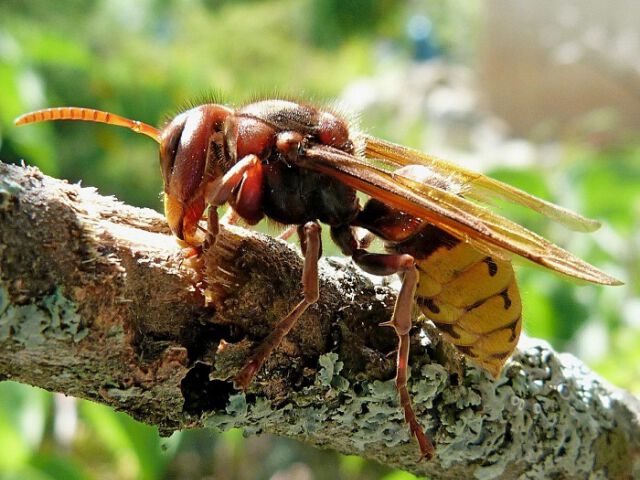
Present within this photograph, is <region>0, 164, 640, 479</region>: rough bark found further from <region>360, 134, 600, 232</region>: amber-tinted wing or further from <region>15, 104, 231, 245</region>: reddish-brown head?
<region>360, 134, 600, 232</region>: amber-tinted wing

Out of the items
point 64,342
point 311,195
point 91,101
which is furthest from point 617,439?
point 91,101

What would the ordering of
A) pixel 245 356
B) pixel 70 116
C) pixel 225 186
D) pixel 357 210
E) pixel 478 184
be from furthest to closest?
pixel 478 184, pixel 357 210, pixel 70 116, pixel 225 186, pixel 245 356

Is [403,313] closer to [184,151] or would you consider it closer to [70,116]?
[184,151]

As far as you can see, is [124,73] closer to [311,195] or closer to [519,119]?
A: [311,195]

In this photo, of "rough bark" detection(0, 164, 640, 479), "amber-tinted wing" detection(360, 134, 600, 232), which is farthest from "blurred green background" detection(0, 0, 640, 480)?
"rough bark" detection(0, 164, 640, 479)

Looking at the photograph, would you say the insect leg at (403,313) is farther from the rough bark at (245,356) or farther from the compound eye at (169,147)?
the compound eye at (169,147)

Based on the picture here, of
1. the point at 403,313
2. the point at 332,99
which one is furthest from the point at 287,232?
the point at 403,313
